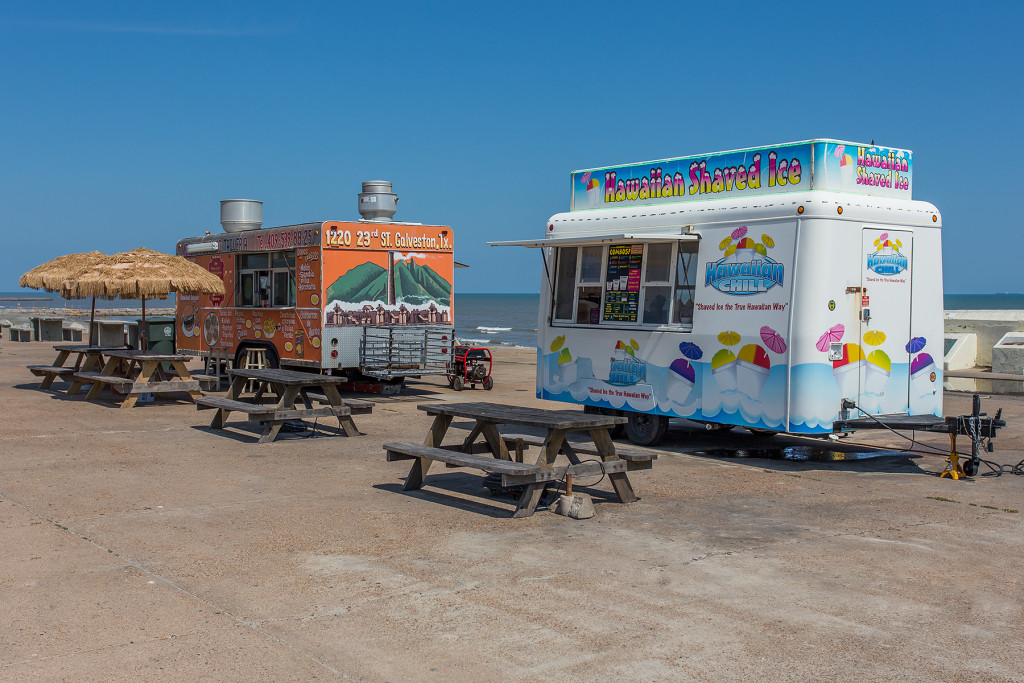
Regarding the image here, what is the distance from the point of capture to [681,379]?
1019 centimetres

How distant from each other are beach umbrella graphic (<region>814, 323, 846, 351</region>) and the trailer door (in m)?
0.30

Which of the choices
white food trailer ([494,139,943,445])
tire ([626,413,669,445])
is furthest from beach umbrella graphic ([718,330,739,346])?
tire ([626,413,669,445])

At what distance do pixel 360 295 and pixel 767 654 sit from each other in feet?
38.6

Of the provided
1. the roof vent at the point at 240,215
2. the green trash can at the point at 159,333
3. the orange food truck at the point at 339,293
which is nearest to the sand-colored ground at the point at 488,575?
the orange food truck at the point at 339,293

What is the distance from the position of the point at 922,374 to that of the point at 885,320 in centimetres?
81

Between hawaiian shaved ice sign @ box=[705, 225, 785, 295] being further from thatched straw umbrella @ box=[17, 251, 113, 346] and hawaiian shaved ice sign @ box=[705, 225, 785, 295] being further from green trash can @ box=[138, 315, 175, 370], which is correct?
green trash can @ box=[138, 315, 175, 370]

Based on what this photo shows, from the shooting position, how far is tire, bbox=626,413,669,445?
35.2 feet

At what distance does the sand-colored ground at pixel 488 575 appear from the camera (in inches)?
175

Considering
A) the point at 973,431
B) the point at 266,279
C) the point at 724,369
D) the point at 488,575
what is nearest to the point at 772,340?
the point at 724,369

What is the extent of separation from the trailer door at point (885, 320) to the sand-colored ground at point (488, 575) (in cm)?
73

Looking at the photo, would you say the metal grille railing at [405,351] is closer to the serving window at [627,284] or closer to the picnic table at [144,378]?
the picnic table at [144,378]

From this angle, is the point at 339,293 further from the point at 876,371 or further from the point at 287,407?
the point at 876,371

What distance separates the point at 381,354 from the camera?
1558cm

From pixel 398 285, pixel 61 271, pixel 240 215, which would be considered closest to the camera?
pixel 61 271
